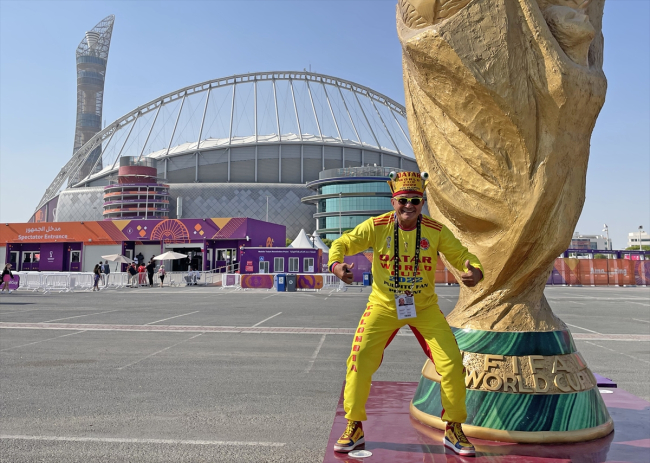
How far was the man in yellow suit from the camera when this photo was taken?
276 cm

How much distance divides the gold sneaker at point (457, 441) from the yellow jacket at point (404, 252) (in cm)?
74

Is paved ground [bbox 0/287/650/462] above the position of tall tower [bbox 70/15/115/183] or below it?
below

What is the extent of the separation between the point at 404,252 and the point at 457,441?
1.15 metres

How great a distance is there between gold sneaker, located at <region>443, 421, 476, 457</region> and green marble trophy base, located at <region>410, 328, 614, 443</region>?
0.29 metres

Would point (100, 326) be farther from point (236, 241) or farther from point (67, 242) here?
point (67, 242)

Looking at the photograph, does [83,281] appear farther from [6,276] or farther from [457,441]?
[457,441]

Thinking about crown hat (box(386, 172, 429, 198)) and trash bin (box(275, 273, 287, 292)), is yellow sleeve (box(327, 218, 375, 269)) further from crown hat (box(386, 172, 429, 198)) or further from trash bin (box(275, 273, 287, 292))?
trash bin (box(275, 273, 287, 292))

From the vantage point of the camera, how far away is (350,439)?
110 inches

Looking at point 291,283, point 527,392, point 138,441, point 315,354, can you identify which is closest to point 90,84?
point 291,283

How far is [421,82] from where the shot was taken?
3.50m

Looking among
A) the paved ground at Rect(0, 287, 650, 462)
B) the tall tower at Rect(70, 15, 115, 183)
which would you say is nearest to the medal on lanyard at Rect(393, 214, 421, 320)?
the paved ground at Rect(0, 287, 650, 462)

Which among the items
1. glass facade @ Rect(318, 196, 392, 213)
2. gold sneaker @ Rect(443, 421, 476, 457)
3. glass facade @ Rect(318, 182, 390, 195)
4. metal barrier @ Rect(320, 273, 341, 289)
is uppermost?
glass facade @ Rect(318, 182, 390, 195)

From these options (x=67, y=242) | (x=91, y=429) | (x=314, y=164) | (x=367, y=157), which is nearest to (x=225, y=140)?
(x=314, y=164)

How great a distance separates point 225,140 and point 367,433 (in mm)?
83293
